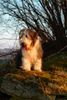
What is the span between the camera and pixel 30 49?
6.34m

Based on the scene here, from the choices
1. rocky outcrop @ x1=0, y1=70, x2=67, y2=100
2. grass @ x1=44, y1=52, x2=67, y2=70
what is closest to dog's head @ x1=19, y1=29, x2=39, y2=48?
rocky outcrop @ x1=0, y1=70, x2=67, y2=100

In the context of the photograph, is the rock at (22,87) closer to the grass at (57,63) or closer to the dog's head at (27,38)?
the dog's head at (27,38)

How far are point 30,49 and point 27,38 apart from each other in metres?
0.23

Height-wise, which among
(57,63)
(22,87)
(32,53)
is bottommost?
(22,87)

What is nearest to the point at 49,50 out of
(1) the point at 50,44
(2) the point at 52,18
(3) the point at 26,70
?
(1) the point at 50,44

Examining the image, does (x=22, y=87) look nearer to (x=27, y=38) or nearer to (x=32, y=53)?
(x=32, y=53)

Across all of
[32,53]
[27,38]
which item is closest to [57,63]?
[32,53]

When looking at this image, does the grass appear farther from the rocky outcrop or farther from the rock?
the rock

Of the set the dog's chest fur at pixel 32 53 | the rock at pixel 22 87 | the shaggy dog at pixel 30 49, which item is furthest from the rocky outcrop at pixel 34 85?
the dog's chest fur at pixel 32 53

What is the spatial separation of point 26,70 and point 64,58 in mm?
1494

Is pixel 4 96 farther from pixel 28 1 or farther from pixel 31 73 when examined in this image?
pixel 28 1

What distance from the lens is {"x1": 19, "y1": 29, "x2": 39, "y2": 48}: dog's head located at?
6125 mm

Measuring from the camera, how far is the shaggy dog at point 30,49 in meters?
6.22

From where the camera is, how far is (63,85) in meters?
6.35
